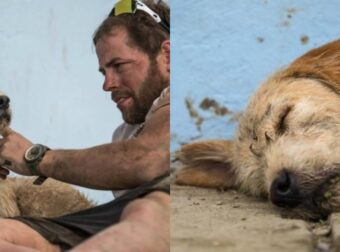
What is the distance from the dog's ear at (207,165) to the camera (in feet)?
9.71

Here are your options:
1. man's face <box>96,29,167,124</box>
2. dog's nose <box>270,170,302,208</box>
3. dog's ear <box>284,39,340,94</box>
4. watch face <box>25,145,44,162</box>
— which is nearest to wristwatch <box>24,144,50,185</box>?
watch face <box>25,145,44,162</box>

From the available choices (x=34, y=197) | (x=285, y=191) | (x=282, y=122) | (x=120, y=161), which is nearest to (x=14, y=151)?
(x=34, y=197)

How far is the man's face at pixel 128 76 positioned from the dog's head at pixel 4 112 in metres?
0.26

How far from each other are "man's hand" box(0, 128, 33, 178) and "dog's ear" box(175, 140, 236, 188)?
1.05 metres

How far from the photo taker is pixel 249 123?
9.09 ft

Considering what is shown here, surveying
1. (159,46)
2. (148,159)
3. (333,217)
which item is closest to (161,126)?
(148,159)

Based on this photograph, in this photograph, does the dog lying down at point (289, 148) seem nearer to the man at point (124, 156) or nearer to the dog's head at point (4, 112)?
the man at point (124, 156)

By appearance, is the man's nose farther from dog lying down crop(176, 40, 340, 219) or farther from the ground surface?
dog lying down crop(176, 40, 340, 219)

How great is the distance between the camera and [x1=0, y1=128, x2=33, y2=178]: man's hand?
1966mm

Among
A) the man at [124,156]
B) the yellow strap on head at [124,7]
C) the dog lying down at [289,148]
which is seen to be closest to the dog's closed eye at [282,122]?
the dog lying down at [289,148]

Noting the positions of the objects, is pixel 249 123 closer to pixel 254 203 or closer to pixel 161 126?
pixel 254 203

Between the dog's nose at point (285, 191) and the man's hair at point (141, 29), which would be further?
the dog's nose at point (285, 191)

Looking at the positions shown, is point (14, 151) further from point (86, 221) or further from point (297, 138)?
point (297, 138)

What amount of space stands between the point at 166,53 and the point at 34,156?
438mm
